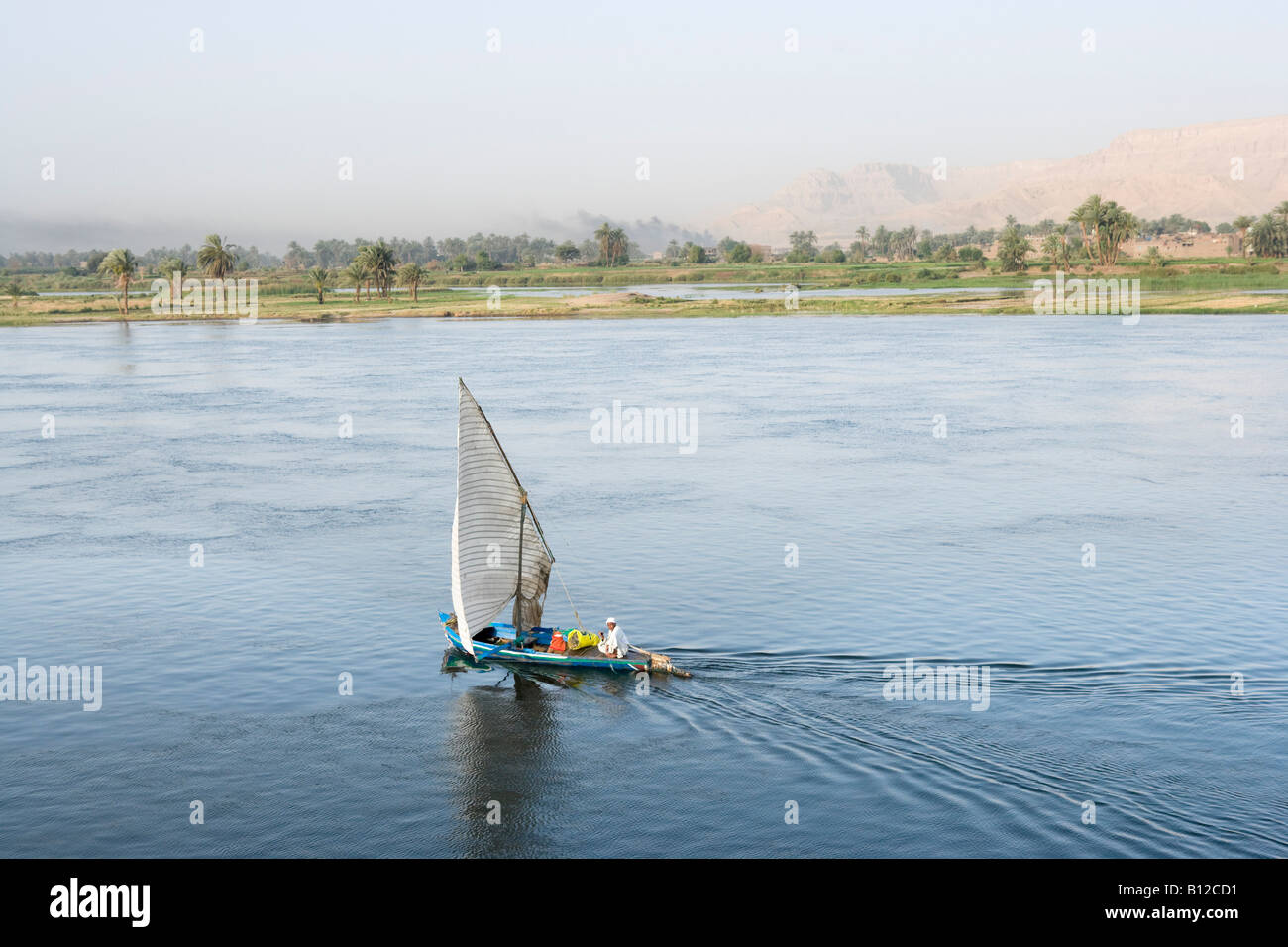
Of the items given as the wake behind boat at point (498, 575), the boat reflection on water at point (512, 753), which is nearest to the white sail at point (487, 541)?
the wake behind boat at point (498, 575)

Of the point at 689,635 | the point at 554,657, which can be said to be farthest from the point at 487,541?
the point at 689,635

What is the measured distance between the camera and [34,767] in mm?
33594

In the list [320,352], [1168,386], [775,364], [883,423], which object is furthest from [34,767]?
[320,352]

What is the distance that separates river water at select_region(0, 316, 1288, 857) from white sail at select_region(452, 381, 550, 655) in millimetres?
2689

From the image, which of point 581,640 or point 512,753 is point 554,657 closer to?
point 581,640

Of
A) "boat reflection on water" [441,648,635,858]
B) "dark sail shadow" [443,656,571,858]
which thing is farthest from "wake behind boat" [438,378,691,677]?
"dark sail shadow" [443,656,571,858]

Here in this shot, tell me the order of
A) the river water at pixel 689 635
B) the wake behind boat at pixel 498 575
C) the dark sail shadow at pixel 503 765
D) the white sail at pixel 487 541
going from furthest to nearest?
the white sail at pixel 487 541 < the wake behind boat at pixel 498 575 < the river water at pixel 689 635 < the dark sail shadow at pixel 503 765

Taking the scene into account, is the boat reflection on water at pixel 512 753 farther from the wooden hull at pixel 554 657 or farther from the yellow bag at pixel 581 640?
the yellow bag at pixel 581 640

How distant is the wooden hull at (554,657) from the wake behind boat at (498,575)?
0.11 feet

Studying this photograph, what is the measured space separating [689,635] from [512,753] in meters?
10.3

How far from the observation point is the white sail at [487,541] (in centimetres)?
4212

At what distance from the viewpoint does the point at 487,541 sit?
43.8 m

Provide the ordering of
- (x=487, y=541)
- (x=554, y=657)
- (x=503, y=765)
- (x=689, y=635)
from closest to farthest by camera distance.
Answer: (x=503, y=765) → (x=554, y=657) → (x=689, y=635) → (x=487, y=541)
